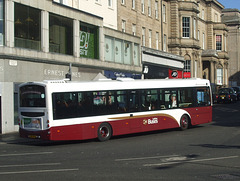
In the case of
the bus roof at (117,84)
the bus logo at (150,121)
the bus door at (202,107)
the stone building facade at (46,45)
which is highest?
the stone building facade at (46,45)

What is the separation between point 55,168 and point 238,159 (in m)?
5.07

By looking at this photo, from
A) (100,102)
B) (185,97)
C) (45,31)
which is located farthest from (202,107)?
(45,31)

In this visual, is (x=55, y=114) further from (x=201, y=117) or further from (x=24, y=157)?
(x=201, y=117)

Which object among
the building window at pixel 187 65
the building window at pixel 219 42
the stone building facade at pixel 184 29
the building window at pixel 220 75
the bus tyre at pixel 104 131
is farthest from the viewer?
the building window at pixel 220 75

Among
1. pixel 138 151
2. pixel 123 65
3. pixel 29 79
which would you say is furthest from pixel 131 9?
pixel 138 151

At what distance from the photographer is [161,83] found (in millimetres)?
20375

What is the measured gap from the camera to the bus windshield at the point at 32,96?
51.8ft

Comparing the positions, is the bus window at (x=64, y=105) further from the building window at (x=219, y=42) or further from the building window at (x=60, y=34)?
the building window at (x=219, y=42)

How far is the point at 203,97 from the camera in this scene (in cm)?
2261

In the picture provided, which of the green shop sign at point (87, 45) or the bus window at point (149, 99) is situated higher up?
the green shop sign at point (87, 45)

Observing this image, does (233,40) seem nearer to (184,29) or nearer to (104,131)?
(184,29)

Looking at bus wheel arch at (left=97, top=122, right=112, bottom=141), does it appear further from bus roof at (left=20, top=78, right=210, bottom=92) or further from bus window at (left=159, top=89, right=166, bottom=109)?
bus window at (left=159, top=89, right=166, bottom=109)

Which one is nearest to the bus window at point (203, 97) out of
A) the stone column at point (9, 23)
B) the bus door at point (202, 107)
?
the bus door at point (202, 107)

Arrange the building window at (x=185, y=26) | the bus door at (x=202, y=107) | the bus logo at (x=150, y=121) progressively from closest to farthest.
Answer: the bus logo at (x=150, y=121), the bus door at (x=202, y=107), the building window at (x=185, y=26)
